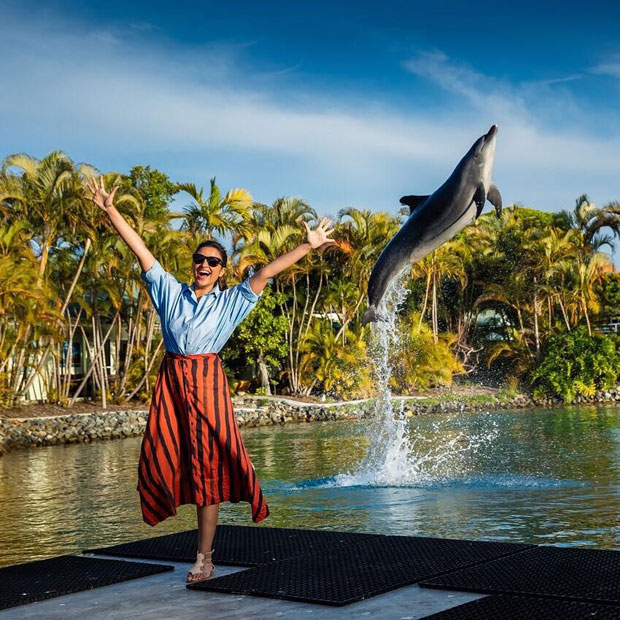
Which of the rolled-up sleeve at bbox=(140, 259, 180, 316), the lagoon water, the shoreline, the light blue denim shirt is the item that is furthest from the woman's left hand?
the shoreline

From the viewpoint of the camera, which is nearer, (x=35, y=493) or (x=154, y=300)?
(x=154, y=300)

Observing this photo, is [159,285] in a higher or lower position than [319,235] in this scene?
lower

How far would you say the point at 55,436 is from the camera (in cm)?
2314

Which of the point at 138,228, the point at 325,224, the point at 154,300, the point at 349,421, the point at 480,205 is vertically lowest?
the point at 349,421

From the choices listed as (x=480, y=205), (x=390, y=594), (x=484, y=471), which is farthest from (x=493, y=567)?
(x=484, y=471)

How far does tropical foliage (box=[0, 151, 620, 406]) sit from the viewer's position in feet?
83.4

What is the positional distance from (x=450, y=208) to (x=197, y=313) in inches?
185

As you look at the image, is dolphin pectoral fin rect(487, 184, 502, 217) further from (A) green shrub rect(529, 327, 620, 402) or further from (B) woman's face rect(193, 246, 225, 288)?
(A) green shrub rect(529, 327, 620, 402)

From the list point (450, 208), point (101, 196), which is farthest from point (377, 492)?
point (101, 196)

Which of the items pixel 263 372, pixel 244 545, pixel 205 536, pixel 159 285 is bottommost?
pixel 244 545

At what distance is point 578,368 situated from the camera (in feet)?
111

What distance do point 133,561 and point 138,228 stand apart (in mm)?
22103

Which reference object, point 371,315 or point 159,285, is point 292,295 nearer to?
point 371,315

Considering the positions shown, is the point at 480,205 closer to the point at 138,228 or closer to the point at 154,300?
the point at 154,300
